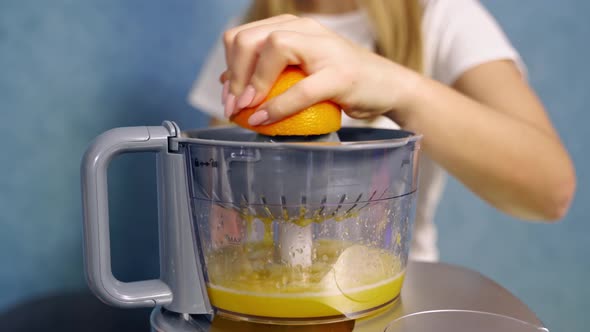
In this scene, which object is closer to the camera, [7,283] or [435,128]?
[435,128]

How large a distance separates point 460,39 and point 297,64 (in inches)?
20.0

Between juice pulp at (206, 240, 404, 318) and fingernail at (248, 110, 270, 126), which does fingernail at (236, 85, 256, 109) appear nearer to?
fingernail at (248, 110, 270, 126)

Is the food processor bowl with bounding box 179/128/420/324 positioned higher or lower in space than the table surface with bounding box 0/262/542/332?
higher

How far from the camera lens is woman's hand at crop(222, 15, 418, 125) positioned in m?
0.45

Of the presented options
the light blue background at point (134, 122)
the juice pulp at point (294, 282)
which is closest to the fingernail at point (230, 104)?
the juice pulp at point (294, 282)

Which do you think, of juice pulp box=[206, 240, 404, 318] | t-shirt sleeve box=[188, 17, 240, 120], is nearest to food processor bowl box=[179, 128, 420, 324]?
juice pulp box=[206, 240, 404, 318]

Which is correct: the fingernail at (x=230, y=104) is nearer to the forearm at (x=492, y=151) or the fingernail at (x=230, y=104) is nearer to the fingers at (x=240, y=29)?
the fingers at (x=240, y=29)

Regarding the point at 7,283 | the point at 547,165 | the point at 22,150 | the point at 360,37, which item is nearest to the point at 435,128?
the point at 547,165

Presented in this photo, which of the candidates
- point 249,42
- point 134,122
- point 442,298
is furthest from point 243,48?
point 134,122

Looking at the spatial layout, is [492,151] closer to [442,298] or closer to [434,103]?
[434,103]

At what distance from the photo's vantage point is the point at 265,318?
444 millimetres

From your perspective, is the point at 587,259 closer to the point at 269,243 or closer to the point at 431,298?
the point at 431,298

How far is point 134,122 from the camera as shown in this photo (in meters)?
1.17

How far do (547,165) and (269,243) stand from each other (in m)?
0.47
